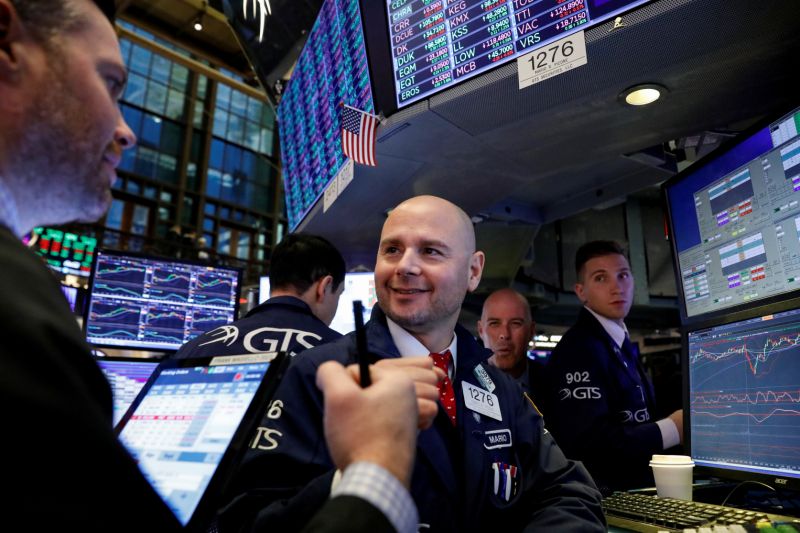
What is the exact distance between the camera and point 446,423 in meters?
1.27

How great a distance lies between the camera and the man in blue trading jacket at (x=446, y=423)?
1.11 m

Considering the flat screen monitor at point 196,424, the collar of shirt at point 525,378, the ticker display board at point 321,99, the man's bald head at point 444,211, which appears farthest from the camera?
the collar of shirt at point 525,378

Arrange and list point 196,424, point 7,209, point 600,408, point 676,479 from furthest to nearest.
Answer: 1. point 600,408
2. point 676,479
3. point 196,424
4. point 7,209

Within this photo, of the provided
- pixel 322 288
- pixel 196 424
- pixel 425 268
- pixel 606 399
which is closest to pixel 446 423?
pixel 425 268

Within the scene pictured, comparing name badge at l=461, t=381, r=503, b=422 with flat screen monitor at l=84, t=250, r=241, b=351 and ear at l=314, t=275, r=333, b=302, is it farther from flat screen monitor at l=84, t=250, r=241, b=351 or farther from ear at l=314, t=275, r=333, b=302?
flat screen monitor at l=84, t=250, r=241, b=351

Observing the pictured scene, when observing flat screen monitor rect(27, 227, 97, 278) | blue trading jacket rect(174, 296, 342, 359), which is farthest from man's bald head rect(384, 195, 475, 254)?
flat screen monitor rect(27, 227, 97, 278)

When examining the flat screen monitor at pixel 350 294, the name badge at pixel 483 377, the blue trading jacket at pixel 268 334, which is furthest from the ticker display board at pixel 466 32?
the flat screen monitor at pixel 350 294

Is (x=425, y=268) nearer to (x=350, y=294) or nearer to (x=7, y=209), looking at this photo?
(x=7, y=209)

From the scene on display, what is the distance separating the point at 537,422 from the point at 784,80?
1.50 metres

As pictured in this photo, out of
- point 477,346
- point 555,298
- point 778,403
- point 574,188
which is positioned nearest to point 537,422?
point 477,346

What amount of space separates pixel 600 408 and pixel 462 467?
3.27 feet

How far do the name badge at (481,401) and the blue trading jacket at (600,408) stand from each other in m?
0.70

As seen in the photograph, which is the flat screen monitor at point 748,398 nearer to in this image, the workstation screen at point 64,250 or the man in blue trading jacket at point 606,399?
the man in blue trading jacket at point 606,399

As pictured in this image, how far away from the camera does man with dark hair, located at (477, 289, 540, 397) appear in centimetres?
319
